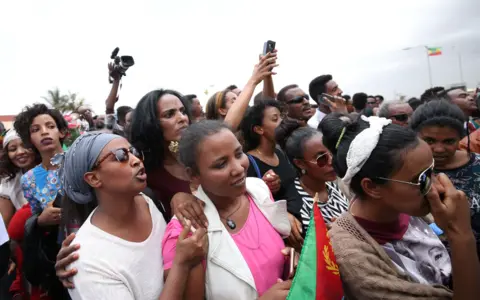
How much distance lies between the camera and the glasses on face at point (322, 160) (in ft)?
9.62

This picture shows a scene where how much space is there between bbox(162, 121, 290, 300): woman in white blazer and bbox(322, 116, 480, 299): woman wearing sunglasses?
337mm

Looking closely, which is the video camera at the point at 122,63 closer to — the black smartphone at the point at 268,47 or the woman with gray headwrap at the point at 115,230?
the black smartphone at the point at 268,47

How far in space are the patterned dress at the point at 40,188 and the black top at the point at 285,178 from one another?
1.79 m

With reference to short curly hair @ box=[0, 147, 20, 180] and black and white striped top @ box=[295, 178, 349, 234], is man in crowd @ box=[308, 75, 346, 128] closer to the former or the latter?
black and white striped top @ box=[295, 178, 349, 234]

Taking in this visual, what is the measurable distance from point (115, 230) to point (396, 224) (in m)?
1.48

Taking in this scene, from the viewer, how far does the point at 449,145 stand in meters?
2.87

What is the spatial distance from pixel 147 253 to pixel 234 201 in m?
0.54

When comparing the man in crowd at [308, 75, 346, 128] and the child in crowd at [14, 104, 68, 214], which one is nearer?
the child in crowd at [14, 104, 68, 214]

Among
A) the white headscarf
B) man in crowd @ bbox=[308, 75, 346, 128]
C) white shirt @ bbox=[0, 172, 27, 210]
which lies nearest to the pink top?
the white headscarf

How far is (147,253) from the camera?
77.2 inches

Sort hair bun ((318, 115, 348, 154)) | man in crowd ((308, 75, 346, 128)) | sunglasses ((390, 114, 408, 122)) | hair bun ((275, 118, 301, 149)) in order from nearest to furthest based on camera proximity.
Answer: hair bun ((318, 115, 348, 154))
hair bun ((275, 118, 301, 149))
sunglasses ((390, 114, 408, 122))
man in crowd ((308, 75, 346, 128))

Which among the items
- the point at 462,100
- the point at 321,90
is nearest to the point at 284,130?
the point at 321,90

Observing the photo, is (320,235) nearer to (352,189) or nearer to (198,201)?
(352,189)

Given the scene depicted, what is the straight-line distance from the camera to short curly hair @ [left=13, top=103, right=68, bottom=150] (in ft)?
12.2
